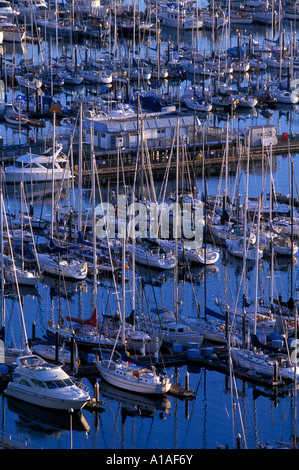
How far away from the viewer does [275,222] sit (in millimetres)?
53688

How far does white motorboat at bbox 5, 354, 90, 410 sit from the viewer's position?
36.8 metres

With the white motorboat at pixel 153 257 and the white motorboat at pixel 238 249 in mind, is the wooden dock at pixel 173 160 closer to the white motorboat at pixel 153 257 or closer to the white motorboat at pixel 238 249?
the white motorboat at pixel 238 249

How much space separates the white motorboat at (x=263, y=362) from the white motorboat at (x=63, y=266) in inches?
389

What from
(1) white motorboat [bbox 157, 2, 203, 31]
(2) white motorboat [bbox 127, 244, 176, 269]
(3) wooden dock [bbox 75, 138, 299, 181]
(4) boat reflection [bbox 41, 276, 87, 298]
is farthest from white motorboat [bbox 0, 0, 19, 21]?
(4) boat reflection [bbox 41, 276, 87, 298]

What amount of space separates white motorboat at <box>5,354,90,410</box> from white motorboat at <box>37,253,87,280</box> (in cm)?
1017

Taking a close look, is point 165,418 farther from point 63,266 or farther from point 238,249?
point 238,249

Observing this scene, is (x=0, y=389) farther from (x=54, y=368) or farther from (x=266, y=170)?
(x=266, y=170)

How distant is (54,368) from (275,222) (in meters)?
18.7

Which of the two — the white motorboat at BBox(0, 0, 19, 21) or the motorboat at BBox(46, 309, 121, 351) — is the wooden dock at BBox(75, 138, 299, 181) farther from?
the white motorboat at BBox(0, 0, 19, 21)

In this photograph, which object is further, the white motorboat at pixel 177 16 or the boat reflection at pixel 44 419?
the white motorboat at pixel 177 16

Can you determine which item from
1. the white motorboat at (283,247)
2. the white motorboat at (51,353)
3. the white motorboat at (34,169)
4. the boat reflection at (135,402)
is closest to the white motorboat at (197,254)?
the white motorboat at (283,247)

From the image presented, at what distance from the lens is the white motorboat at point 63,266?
158 feet

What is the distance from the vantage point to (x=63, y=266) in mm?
48406
